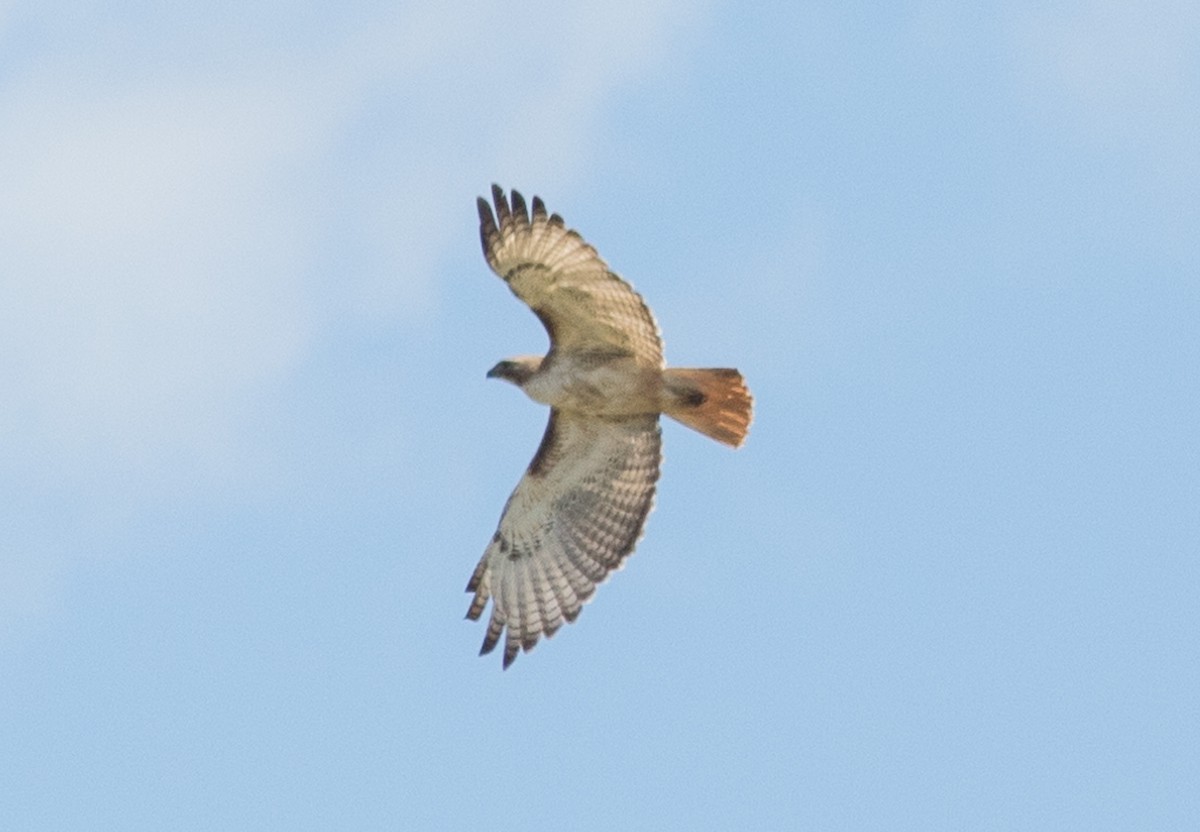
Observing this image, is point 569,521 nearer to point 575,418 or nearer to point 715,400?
point 575,418

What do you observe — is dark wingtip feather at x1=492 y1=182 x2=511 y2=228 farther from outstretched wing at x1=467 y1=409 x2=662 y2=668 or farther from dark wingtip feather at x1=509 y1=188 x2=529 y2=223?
outstretched wing at x1=467 y1=409 x2=662 y2=668

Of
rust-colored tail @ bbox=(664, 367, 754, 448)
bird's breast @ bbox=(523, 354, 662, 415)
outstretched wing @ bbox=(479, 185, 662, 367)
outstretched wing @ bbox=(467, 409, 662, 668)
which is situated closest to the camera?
outstretched wing @ bbox=(479, 185, 662, 367)

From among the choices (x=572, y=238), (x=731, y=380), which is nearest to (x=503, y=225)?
(x=572, y=238)

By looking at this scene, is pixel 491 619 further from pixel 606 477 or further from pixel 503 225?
pixel 503 225

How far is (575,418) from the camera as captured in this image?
1388 centimetres

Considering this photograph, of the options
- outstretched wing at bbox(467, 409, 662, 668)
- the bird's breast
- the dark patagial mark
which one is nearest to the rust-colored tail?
the bird's breast

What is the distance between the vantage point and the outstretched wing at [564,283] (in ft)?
42.1

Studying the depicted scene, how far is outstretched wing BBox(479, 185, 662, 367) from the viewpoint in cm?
1284

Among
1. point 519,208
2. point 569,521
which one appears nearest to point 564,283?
point 519,208

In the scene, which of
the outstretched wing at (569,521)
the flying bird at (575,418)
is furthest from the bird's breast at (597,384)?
the outstretched wing at (569,521)

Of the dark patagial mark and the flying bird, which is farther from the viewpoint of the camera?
the dark patagial mark

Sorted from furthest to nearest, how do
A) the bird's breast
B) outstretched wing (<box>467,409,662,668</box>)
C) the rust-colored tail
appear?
outstretched wing (<box>467,409,662,668</box>), the bird's breast, the rust-colored tail

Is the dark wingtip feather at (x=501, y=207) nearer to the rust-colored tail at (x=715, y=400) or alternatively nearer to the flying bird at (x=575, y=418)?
the flying bird at (x=575, y=418)

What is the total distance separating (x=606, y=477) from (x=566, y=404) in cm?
73
